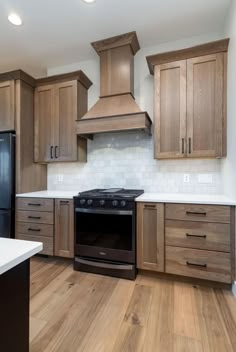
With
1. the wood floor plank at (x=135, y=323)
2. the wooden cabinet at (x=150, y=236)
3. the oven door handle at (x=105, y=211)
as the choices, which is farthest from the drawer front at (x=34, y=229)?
the wood floor plank at (x=135, y=323)

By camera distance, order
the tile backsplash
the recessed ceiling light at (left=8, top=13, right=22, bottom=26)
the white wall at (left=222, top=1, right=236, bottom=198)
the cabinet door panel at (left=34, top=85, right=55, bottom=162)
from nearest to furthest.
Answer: the white wall at (left=222, top=1, right=236, bottom=198), the recessed ceiling light at (left=8, top=13, right=22, bottom=26), the tile backsplash, the cabinet door panel at (left=34, top=85, right=55, bottom=162)

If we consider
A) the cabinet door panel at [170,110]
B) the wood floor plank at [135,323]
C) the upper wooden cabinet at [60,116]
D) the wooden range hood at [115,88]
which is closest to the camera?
the wood floor plank at [135,323]

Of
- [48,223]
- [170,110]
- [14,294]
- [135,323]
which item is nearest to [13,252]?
[14,294]

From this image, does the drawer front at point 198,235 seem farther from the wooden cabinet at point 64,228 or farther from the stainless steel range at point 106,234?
the wooden cabinet at point 64,228

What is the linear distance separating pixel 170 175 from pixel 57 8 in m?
2.34

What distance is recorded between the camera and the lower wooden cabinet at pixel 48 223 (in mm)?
2572

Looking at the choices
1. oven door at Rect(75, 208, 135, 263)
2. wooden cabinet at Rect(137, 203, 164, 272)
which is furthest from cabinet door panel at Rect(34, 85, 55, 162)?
wooden cabinet at Rect(137, 203, 164, 272)

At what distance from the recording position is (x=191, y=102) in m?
2.36

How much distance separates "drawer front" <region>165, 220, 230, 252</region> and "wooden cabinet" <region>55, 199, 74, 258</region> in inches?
46.7

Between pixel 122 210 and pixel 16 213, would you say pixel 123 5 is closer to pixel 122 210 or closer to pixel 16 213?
pixel 122 210

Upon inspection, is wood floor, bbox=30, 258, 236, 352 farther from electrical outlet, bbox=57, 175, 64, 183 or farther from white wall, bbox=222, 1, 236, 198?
electrical outlet, bbox=57, 175, 64, 183

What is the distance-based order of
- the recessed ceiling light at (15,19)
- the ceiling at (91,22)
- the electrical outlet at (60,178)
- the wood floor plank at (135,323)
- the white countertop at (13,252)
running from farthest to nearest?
the electrical outlet at (60,178) → the recessed ceiling light at (15,19) → the ceiling at (91,22) → the wood floor plank at (135,323) → the white countertop at (13,252)

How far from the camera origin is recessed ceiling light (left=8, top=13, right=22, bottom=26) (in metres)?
2.25

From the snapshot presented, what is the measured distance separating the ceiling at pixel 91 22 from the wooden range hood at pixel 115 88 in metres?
0.13
